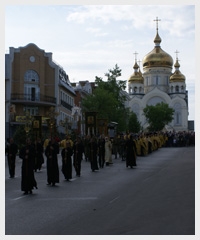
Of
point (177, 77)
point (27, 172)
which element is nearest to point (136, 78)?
point (177, 77)

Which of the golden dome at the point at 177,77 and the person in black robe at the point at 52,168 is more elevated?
the golden dome at the point at 177,77

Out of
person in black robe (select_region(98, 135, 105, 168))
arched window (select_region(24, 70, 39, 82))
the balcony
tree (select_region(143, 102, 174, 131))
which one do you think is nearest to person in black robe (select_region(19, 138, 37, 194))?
person in black robe (select_region(98, 135, 105, 168))

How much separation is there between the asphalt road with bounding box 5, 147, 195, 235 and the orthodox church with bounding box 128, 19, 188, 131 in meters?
101

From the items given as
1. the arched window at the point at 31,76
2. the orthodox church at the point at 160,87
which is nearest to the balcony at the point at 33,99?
the arched window at the point at 31,76

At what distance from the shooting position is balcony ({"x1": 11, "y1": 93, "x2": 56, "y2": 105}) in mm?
63503

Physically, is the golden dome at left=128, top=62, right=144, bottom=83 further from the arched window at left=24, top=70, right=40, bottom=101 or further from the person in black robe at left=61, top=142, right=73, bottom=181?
the person in black robe at left=61, top=142, right=73, bottom=181

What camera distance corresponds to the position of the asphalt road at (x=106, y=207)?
10.8 m

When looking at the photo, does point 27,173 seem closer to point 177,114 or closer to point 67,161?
point 67,161

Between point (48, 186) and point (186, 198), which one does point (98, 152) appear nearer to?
point (48, 186)

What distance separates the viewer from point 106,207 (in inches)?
547

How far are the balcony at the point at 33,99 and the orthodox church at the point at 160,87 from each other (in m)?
55.4

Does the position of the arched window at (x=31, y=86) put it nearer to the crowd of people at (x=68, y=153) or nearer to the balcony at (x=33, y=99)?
the balcony at (x=33, y=99)

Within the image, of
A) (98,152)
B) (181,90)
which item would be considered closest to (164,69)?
(181,90)

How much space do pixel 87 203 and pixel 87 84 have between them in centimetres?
7830
